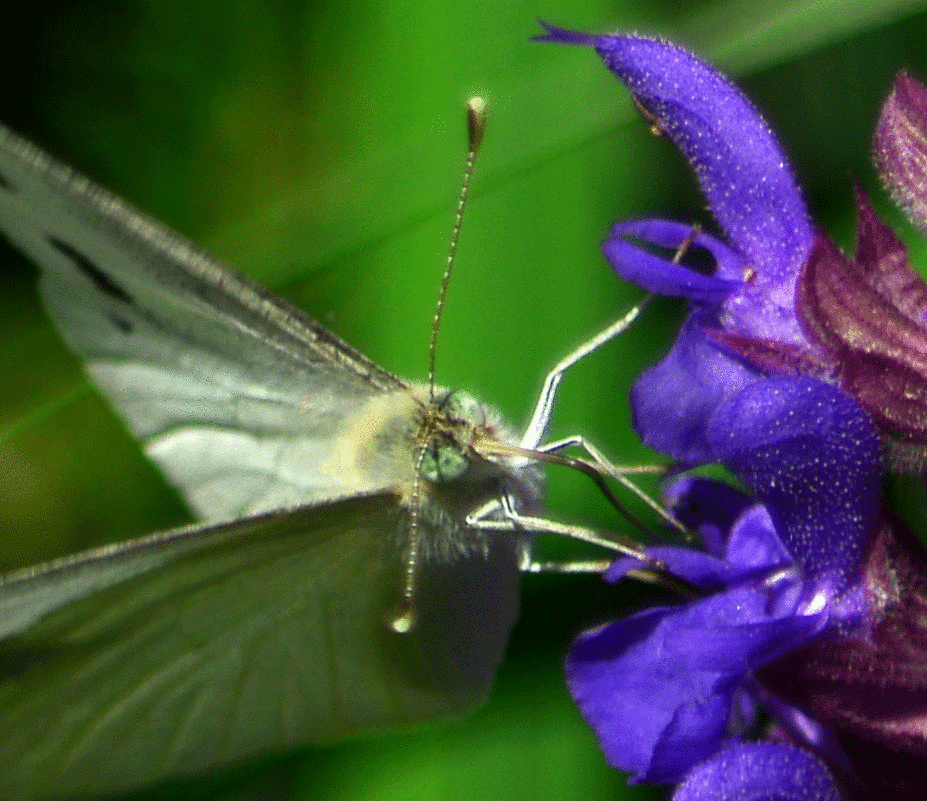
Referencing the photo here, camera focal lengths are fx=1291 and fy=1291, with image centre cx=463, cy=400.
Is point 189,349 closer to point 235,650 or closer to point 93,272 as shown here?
point 93,272

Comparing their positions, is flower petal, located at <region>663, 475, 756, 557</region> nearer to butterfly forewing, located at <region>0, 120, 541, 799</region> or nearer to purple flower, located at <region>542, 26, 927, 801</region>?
purple flower, located at <region>542, 26, 927, 801</region>

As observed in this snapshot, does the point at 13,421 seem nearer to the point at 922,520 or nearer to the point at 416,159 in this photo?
the point at 416,159

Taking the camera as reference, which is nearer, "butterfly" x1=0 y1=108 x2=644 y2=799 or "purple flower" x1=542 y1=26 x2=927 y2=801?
"purple flower" x1=542 y1=26 x2=927 y2=801

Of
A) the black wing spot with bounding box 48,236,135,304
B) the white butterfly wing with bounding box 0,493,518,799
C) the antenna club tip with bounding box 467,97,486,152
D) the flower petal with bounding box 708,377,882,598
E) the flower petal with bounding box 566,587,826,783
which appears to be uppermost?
the antenna club tip with bounding box 467,97,486,152

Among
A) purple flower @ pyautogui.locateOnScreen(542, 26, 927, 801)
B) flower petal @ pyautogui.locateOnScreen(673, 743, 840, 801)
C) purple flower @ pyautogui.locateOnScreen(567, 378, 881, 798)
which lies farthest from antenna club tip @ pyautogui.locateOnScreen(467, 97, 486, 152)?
flower petal @ pyautogui.locateOnScreen(673, 743, 840, 801)

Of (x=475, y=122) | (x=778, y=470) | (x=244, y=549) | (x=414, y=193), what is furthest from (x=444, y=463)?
(x=414, y=193)

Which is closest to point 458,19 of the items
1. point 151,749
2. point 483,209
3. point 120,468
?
point 483,209
